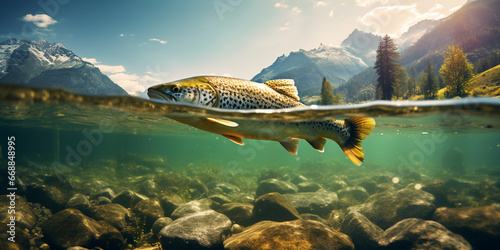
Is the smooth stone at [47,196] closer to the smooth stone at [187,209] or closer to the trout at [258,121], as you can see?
the smooth stone at [187,209]

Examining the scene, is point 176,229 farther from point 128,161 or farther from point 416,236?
point 128,161

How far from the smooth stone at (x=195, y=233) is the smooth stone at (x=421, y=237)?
5.86 m

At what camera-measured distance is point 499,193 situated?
16844 mm

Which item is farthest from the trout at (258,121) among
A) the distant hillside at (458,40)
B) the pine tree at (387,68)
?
the distant hillside at (458,40)

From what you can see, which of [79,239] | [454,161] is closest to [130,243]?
[79,239]

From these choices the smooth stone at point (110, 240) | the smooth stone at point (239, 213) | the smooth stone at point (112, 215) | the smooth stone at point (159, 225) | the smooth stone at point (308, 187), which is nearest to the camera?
the smooth stone at point (110, 240)

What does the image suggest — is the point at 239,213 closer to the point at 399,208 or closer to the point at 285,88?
the point at 399,208

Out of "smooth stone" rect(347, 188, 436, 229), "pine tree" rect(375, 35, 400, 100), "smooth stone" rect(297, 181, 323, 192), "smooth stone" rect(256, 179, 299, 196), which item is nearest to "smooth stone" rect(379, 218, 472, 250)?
"smooth stone" rect(347, 188, 436, 229)

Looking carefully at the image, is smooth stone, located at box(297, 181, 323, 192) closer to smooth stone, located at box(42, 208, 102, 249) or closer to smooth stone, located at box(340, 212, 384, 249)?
smooth stone, located at box(340, 212, 384, 249)

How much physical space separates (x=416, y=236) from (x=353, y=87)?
125 meters

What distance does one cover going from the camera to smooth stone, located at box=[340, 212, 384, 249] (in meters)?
8.53

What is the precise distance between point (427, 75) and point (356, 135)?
54.0 m

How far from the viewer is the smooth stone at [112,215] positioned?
29.9ft

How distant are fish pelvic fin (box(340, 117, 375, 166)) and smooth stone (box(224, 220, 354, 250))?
4.63 metres
